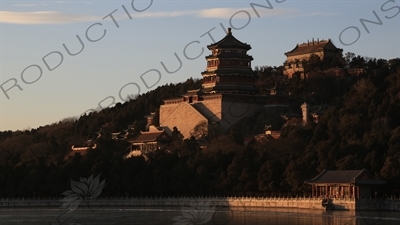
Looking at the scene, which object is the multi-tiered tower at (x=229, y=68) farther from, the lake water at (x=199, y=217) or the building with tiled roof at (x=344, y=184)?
the building with tiled roof at (x=344, y=184)

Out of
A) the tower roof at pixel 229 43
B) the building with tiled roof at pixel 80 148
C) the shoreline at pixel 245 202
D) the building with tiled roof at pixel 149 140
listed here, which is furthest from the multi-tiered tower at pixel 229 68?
the shoreline at pixel 245 202

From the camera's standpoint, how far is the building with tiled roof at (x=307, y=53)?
10219 cm

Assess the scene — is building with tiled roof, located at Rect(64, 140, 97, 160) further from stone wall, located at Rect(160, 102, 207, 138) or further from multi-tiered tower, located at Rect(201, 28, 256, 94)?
multi-tiered tower, located at Rect(201, 28, 256, 94)

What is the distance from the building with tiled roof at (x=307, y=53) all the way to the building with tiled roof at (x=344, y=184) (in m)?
37.1

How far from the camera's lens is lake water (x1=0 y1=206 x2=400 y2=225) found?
51.8 metres

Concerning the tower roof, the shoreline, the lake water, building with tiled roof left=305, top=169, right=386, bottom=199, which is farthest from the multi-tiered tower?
building with tiled roof left=305, top=169, right=386, bottom=199

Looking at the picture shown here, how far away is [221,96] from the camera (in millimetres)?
86188

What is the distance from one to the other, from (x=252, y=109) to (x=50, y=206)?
69.2 feet

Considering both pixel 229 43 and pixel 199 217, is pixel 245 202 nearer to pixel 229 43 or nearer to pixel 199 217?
pixel 199 217

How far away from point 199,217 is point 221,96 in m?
32.2

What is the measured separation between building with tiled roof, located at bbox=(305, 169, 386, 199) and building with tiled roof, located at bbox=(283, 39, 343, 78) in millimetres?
37147

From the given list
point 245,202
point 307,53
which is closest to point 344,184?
point 245,202

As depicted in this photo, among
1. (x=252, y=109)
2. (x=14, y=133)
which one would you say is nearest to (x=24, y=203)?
(x=252, y=109)

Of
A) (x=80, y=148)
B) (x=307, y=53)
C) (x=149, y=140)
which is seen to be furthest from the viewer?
(x=307, y=53)
